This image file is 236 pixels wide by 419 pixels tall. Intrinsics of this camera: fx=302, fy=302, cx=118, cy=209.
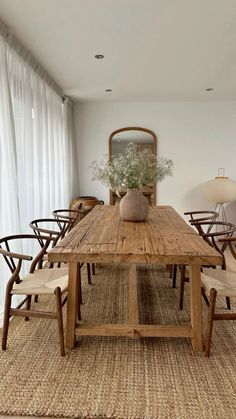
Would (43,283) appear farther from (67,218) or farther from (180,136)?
(180,136)

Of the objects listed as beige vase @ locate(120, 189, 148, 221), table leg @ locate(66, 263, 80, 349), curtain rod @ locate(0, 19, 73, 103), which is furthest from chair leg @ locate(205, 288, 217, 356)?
curtain rod @ locate(0, 19, 73, 103)

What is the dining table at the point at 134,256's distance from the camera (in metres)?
1.78

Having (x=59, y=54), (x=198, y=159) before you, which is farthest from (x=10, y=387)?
(x=198, y=159)

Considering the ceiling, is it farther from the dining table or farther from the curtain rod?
the dining table

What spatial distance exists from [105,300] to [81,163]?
3.31m

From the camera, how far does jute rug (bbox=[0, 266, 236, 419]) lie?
1.59m

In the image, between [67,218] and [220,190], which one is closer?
[67,218]

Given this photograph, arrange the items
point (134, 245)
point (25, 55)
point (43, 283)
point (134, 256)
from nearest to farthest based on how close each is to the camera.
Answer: point (134, 256)
point (134, 245)
point (43, 283)
point (25, 55)

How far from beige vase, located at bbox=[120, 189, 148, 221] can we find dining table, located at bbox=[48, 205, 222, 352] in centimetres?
18

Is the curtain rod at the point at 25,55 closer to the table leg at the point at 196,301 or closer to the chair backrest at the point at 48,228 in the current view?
the chair backrest at the point at 48,228

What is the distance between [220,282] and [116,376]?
0.96 m

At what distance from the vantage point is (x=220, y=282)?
7.16 ft

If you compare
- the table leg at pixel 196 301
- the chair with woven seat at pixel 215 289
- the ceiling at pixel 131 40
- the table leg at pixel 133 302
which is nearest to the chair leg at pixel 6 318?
the table leg at pixel 133 302

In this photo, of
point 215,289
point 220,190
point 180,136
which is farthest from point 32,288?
point 180,136
